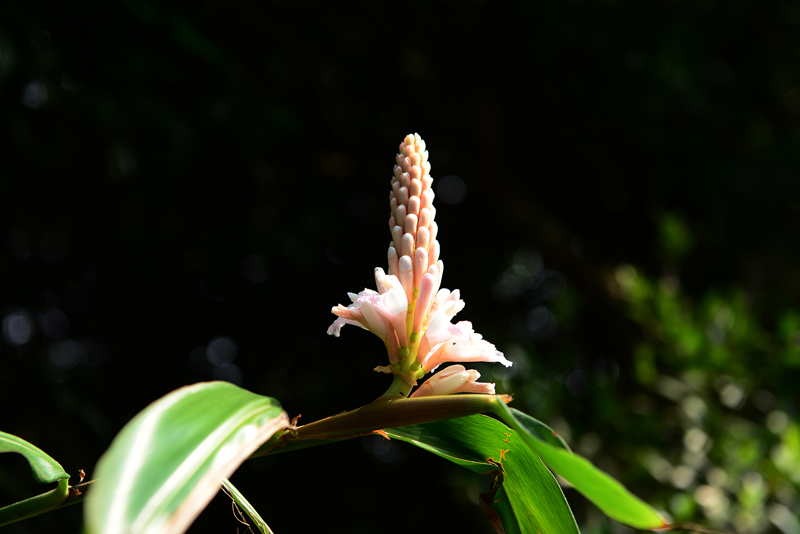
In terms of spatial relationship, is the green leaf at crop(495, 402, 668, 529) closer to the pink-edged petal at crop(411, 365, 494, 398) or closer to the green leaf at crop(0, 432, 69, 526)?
the pink-edged petal at crop(411, 365, 494, 398)

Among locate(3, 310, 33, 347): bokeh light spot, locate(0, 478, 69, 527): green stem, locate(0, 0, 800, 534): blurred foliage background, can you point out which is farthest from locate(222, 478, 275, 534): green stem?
locate(3, 310, 33, 347): bokeh light spot

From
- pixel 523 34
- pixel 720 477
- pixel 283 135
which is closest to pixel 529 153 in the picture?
pixel 523 34

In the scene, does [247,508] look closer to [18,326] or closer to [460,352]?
[460,352]

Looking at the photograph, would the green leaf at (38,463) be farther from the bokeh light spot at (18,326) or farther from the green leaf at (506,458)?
the bokeh light spot at (18,326)

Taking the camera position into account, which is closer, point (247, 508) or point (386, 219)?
point (247, 508)

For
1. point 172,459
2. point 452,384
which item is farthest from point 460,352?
point 172,459

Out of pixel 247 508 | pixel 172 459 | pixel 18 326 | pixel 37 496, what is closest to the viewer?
pixel 172 459

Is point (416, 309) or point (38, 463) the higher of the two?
point (416, 309)

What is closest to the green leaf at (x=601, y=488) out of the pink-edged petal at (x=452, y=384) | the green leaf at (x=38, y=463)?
the pink-edged petal at (x=452, y=384)
